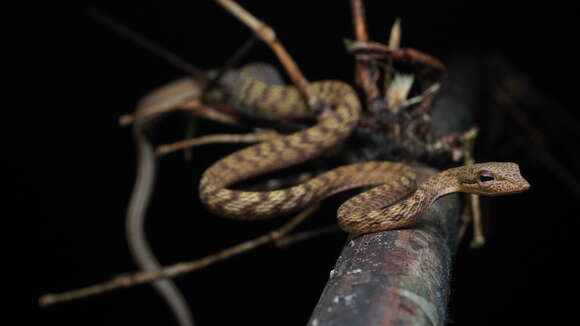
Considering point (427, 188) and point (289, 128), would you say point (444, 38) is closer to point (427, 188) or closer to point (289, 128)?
point (289, 128)

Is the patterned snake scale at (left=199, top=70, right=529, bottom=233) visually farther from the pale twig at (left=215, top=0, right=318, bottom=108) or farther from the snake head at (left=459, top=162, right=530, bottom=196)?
the pale twig at (left=215, top=0, right=318, bottom=108)

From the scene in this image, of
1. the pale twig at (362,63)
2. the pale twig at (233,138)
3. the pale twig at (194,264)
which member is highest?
the pale twig at (362,63)

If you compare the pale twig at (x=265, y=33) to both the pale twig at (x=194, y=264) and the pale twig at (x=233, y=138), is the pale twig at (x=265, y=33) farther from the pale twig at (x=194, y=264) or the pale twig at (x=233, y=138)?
the pale twig at (x=194, y=264)

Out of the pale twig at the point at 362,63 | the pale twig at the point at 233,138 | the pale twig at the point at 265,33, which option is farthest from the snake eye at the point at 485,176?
the pale twig at the point at 233,138

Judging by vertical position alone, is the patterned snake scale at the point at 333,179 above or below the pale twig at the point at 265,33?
below

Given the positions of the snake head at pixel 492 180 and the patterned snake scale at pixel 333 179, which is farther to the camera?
the snake head at pixel 492 180

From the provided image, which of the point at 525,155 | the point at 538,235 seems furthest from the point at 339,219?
the point at 538,235

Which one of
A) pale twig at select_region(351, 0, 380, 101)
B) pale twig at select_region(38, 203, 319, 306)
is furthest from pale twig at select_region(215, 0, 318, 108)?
pale twig at select_region(38, 203, 319, 306)
